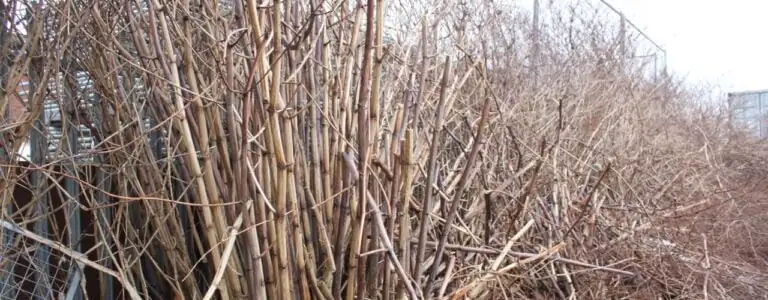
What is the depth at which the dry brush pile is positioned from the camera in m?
1.63

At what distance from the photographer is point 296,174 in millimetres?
1798

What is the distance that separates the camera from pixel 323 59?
203 cm

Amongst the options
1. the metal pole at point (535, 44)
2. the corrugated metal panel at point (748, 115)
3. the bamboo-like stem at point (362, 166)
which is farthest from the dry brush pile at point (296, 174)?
the corrugated metal panel at point (748, 115)

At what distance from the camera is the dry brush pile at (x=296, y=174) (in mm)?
1627

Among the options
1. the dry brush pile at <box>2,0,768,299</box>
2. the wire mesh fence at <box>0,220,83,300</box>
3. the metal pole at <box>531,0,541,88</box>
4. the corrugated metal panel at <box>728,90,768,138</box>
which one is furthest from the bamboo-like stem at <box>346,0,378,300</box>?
the corrugated metal panel at <box>728,90,768,138</box>

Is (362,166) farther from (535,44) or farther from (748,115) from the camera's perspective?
(748,115)

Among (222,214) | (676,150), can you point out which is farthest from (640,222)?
(222,214)

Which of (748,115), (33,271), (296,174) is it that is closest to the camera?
(296,174)

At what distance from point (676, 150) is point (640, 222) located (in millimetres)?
2353

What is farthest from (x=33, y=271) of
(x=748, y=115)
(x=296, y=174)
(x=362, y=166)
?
(x=748, y=115)

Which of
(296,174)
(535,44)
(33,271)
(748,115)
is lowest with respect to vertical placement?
(33,271)

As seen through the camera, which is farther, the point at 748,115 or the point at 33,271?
the point at 748,115

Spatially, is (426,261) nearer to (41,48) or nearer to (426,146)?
(426,146)

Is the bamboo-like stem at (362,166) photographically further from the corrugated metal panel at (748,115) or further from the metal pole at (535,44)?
the corrugated metal panel at (748,115)
